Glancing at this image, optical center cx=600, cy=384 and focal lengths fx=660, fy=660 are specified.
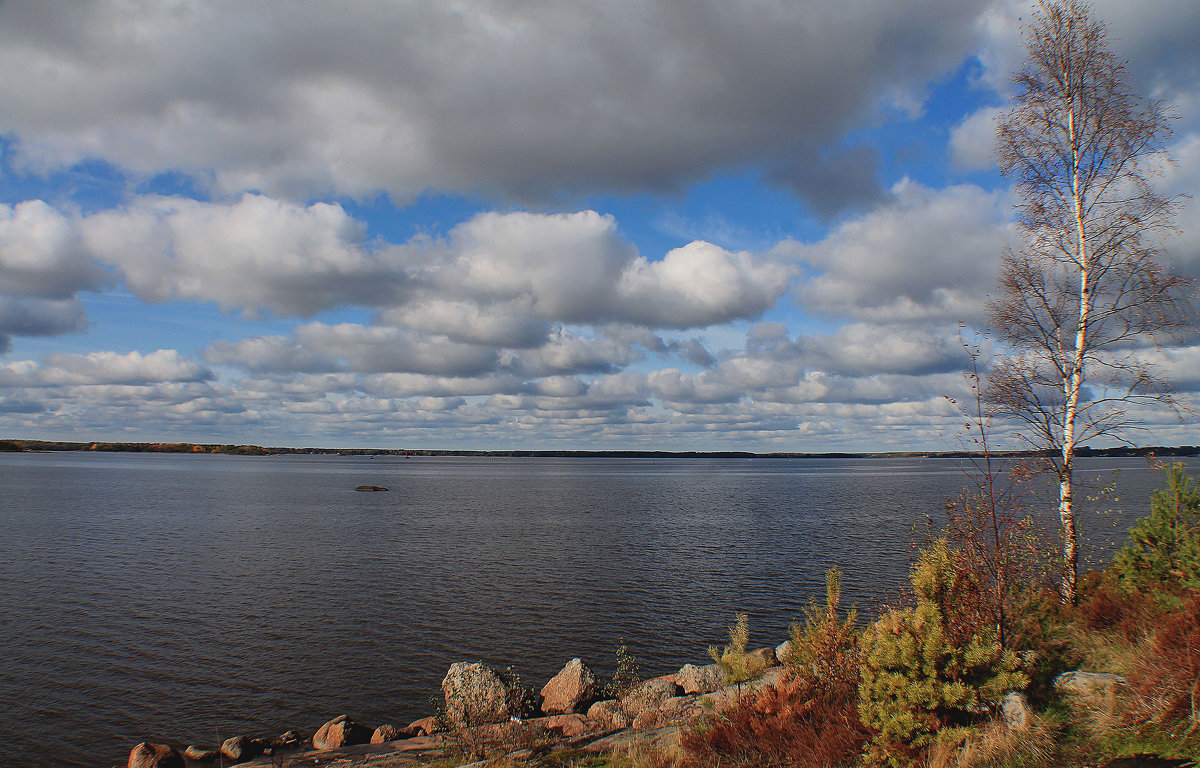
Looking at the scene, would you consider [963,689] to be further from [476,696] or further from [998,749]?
[476,696]

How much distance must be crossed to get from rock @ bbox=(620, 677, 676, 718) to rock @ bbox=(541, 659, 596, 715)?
1.45 meters

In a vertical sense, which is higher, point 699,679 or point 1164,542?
point 1164,542

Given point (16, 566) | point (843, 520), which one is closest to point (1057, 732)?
point (16, 566)

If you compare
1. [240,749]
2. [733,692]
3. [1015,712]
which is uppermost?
[1015,712]

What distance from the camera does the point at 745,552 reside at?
150 feet

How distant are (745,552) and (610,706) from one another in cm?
2988

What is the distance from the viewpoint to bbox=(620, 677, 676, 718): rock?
1727cm

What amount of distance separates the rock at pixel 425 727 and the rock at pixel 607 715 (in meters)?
4.14

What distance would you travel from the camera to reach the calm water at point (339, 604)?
20391mm

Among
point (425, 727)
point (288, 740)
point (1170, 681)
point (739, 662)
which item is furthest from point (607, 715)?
point (1170, 681)

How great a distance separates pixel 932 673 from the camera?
9.31 m

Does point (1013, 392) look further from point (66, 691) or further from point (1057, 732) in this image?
point (66, 691)

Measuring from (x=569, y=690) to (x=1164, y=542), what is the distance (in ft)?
49.8

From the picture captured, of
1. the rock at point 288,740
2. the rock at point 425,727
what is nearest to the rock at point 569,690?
the rock at point 425,727
